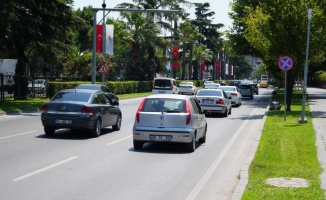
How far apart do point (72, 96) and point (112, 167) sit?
648cm

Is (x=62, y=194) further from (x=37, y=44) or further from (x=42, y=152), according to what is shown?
(x=37, y=44)

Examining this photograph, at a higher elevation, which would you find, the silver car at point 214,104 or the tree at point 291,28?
the tree at point 291,28

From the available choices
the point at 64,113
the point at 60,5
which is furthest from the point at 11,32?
the point at 64,113

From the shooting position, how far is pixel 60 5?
114 feet

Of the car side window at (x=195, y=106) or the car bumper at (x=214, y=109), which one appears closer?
the car side window at (x=195, y=106)

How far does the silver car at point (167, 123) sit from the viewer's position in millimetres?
14258

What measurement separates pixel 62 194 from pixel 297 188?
3.86m

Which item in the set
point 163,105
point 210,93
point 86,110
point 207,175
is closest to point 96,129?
point 86,110

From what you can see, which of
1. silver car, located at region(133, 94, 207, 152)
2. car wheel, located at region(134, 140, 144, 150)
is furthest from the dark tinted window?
car wheel, located at region(134, 140, 144, 150)

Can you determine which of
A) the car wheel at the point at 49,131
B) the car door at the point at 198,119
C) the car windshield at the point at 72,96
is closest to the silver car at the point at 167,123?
the car door at the point at 198,119

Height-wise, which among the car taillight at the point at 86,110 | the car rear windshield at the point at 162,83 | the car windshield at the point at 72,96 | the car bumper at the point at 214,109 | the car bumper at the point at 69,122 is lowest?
the car bumper at the point at 214,109

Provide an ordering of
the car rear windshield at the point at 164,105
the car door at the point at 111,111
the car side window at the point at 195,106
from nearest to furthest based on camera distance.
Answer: the car rear windshield at the point at 164,105 < the car side window at the point at 195,106 < the car door at the point at 111,111

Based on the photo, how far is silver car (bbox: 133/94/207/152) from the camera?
14258mm

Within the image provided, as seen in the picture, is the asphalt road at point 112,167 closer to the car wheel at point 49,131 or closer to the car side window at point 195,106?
the car wheel at point 49,131
